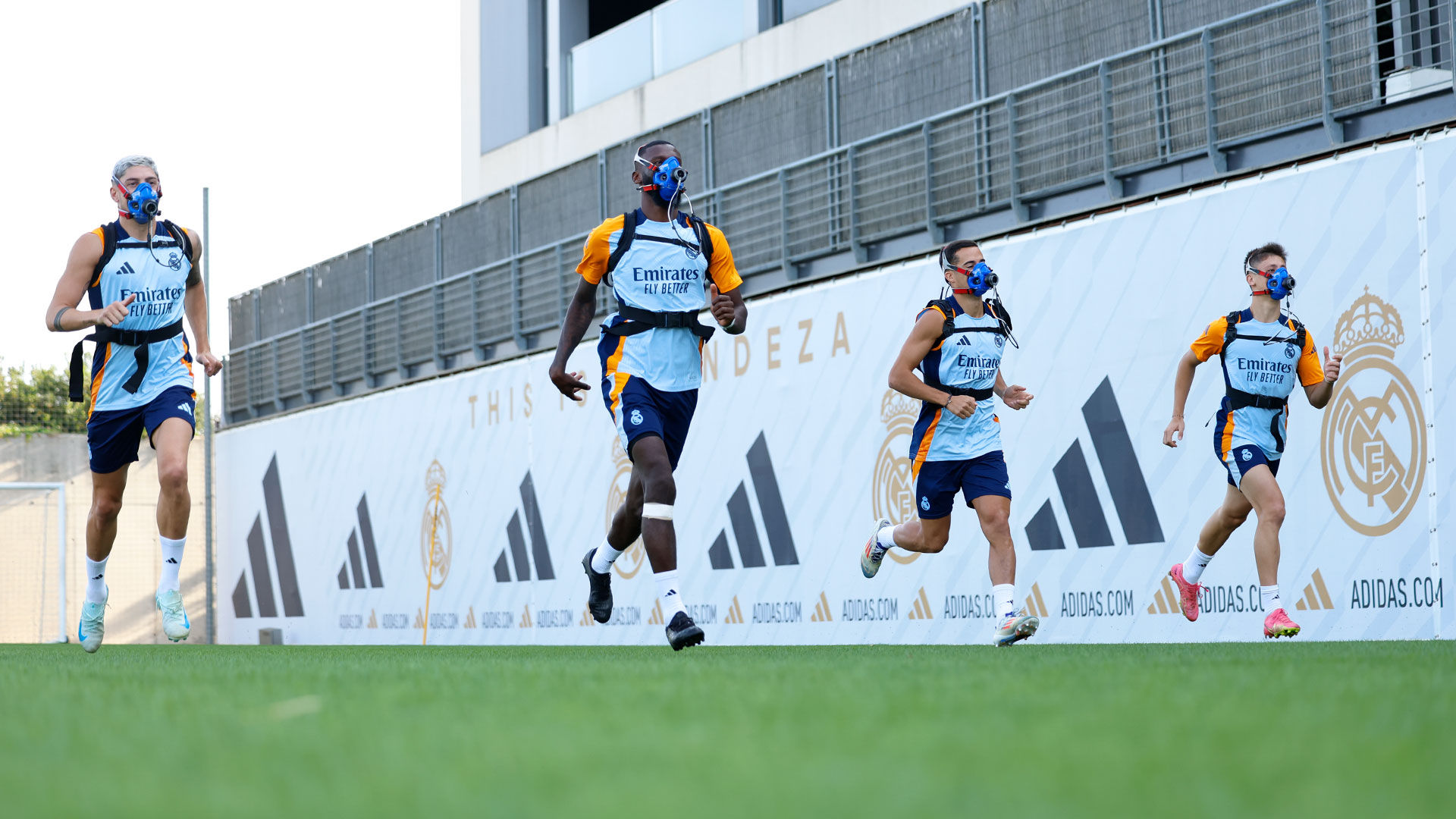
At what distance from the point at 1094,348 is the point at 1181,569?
2.40 metres

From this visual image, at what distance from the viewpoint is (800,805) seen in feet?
7.16

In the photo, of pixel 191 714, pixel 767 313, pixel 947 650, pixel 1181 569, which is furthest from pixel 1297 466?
pixel 191 714

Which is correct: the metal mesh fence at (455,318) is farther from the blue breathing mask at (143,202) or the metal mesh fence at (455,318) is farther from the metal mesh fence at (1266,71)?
the blue breathing mask at (143,202)

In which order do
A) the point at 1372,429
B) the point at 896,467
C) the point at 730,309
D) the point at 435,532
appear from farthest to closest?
the point at 435,532 → the point at 896,467 → the point at 1372,429 → the point at 730,309

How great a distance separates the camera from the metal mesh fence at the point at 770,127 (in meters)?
15.6

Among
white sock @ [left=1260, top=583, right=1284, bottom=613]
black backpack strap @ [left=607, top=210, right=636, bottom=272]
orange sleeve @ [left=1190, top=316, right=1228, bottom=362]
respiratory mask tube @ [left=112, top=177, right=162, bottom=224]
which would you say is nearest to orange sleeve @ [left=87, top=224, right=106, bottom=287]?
respiratory mask tube @ [left=112, top=177, right=162, bottom=224]

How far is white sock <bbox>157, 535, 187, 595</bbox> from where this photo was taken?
758cm

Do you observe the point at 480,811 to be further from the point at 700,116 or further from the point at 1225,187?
the point at 700,116

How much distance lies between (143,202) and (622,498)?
8180 millimetres

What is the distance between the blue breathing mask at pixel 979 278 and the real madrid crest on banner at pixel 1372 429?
2.89 m

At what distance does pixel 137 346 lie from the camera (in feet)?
25.3

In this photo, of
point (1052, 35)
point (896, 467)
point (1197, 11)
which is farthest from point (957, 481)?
point (1052, 35)

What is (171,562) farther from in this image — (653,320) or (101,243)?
(653,320)

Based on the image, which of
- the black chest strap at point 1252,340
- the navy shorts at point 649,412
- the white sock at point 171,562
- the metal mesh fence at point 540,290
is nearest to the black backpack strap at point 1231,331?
the black chest strap at point 1252,340
